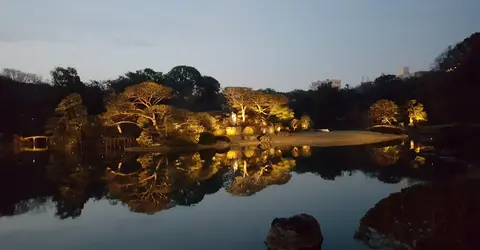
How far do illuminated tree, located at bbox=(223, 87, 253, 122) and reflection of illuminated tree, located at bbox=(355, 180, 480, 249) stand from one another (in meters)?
28.6

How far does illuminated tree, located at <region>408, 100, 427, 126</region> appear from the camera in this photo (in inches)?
1655

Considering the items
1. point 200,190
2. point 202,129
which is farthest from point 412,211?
point 202,129

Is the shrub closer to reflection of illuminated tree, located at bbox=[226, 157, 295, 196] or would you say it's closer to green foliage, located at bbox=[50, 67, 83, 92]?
reflection of illuminated tree, located at bbox=[226, 157, 295, 196]

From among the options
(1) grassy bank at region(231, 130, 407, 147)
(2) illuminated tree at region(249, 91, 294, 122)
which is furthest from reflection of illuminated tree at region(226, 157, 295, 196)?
(2) illuminated tree at region(249, 91, 294, 122)

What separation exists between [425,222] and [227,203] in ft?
18.2

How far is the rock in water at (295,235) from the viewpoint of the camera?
246 inches

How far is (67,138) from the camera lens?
29.2 metres

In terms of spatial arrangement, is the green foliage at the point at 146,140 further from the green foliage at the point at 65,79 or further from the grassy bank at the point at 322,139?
the green foliage at the point at 65,79

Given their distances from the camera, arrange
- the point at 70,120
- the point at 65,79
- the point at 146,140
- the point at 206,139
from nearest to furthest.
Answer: the point at 146,140 → the point at 70,120 → the point at 206,139 → the point at 65,79

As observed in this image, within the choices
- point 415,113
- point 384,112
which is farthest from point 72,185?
point 415,113

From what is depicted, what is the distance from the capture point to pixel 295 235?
6.23 meters

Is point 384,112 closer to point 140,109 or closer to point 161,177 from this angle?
point 140,109

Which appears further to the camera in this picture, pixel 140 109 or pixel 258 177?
pixel 140 109

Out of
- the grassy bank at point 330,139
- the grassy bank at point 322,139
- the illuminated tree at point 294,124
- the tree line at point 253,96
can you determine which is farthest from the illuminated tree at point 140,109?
the illuminated tree at point 294,124
